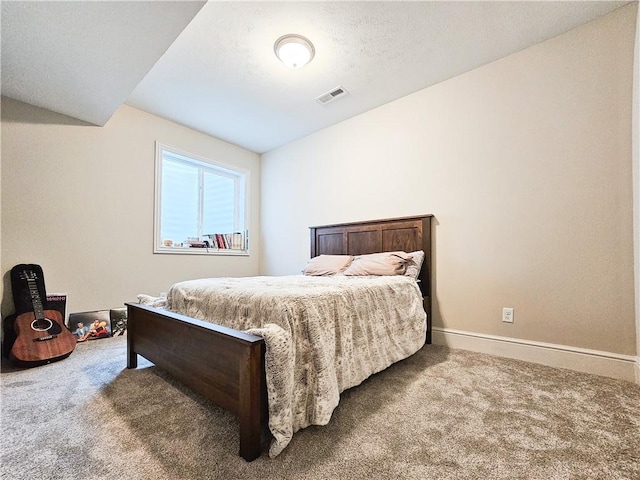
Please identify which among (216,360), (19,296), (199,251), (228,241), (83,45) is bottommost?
(216,360)

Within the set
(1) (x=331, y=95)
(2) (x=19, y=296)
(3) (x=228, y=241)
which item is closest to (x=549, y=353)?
(1) (x=331, y=95)

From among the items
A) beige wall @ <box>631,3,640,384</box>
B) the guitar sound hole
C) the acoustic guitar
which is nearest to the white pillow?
→ beige wall @ <box>631,3,640,384</box>

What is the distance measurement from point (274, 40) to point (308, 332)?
7.29 ft

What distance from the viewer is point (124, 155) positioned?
122 inches

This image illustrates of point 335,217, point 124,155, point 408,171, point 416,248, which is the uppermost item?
point 124,155

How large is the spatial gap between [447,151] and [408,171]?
41 centimetres

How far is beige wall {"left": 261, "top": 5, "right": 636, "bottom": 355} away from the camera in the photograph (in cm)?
195

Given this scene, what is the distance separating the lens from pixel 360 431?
49.9 inches

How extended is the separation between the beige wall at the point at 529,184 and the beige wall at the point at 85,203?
259cm

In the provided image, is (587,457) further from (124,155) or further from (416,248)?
(124,155)

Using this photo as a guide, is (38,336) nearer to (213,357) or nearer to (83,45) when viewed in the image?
(213,357)

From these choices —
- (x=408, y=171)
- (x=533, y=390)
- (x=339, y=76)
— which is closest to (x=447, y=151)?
(x=408, y=171)

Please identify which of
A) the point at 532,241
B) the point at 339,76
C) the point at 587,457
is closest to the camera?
the point at 587,457

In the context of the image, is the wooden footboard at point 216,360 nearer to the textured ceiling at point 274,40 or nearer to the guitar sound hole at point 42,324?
the guitar sound hole at point 42,324
